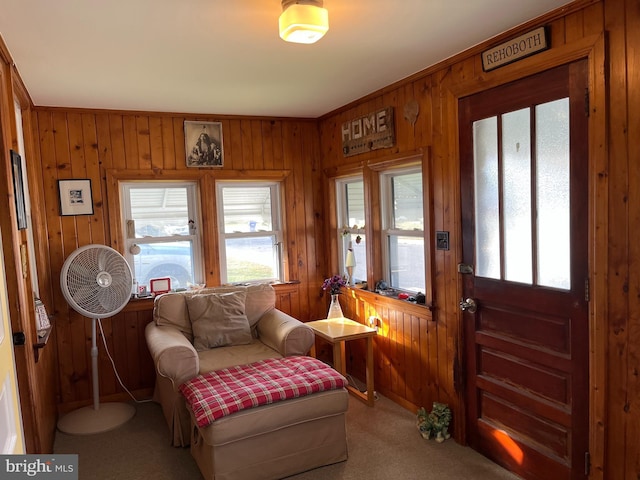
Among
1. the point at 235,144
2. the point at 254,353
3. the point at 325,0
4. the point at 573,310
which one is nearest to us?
the point at 325,0

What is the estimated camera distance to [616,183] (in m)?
1.97

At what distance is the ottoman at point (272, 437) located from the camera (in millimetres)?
2469

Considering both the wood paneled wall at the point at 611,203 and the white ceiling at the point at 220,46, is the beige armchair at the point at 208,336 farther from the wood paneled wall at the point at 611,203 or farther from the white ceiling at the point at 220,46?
the wood paneled wall at the point at 611,203

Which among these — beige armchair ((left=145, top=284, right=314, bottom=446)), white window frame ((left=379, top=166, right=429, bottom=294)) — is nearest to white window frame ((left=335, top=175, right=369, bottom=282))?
white window frame ((left=379, top=166, right=429, bottom=294))

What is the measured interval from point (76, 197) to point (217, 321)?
1439 millimetres

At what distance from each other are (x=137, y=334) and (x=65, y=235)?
0.95 m

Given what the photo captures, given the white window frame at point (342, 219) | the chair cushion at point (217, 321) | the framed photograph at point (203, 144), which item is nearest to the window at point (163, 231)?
the framed photograph at point (203, 144)

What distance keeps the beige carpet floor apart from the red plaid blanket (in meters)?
0.46

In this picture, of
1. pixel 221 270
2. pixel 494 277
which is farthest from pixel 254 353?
pixel 494 277

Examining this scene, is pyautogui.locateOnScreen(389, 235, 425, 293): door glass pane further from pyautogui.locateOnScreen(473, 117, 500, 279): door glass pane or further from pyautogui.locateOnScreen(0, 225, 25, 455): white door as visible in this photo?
pyautogui.locateOnScreen(0, 225, 25, 455): white door

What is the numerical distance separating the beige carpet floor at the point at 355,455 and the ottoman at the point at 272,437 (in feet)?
0.33

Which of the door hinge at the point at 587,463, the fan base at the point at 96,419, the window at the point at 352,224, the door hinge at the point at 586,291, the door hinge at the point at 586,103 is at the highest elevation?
the door hinge at the point at 586,103

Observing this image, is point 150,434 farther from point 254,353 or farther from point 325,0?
point 325,0

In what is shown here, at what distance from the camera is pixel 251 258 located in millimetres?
4336
